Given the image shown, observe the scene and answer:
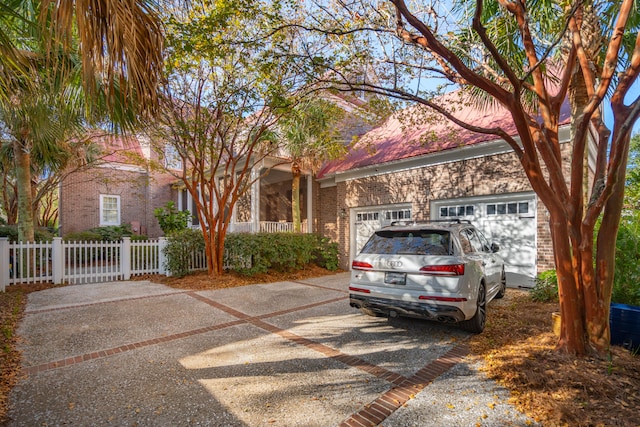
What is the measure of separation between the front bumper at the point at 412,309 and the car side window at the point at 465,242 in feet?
3.33

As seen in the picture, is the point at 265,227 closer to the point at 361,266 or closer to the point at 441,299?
the point at 361,266

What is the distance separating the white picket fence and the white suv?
7.39 m

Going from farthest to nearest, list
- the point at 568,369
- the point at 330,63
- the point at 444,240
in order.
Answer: the point at 330,63, the point at 444,240, the point at 568,369

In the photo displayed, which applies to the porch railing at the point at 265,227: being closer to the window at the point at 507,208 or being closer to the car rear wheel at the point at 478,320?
the window at the point at 507,208

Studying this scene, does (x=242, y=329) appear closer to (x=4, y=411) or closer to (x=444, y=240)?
(x=4, y=411)

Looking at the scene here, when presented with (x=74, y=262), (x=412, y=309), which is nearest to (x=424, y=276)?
(x=412, y=309)

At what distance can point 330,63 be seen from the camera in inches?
222

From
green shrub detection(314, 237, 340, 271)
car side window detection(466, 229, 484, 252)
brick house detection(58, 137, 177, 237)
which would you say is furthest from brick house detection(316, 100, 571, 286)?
brick house detection(58, 137, 177, 237)

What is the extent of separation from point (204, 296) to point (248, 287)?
1.46 m

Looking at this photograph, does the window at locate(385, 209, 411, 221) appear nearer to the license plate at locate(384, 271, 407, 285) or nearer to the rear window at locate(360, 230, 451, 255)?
the rear window at locate(360, 230, 451, 255)

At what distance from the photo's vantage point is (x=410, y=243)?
195 inches

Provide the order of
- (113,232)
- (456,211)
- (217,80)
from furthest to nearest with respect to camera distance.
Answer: (113,232)
(456,211)
(217,80)

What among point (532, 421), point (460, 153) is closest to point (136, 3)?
point (532, 421)

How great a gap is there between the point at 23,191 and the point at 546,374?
12.2 metres
